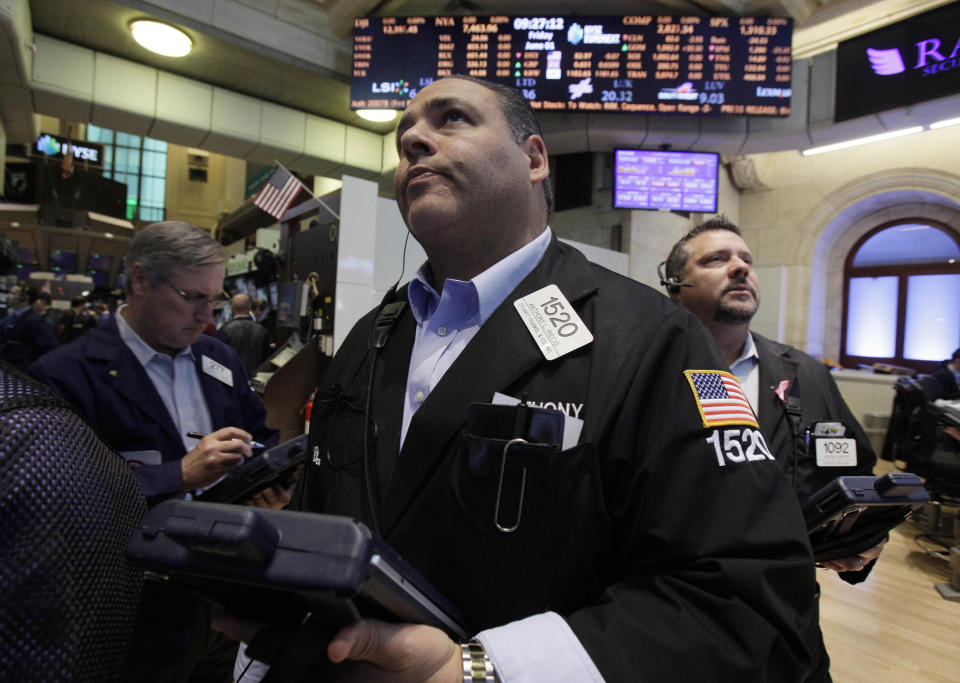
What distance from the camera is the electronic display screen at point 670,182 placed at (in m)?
6.36

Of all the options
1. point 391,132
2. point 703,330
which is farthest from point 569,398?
point 391,132

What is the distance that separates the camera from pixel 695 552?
2.40 ft

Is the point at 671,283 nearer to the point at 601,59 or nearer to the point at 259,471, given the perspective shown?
the point at 259,471

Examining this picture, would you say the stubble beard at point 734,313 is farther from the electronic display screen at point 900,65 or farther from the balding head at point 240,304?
the electronic display screen at point 900,65

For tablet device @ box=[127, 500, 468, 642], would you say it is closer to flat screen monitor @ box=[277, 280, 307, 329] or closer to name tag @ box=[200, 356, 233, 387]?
name tag @ box=[200, 356, 233, 387]

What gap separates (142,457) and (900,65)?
7.11 meters

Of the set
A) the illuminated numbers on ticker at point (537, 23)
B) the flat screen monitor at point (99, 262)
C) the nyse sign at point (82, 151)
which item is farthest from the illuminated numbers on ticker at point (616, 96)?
the flat screen monitor at point (99, 262)

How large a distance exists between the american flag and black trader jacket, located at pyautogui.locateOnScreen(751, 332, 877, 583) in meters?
4.23

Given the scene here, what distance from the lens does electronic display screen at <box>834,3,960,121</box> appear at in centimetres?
497

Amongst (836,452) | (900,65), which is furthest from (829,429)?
(900,65)

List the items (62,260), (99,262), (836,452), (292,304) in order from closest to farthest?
(836,452), (292,304), (62,260), (99,262)

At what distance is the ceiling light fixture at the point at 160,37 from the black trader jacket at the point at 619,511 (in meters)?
5.85

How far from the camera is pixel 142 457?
1735 millimetres

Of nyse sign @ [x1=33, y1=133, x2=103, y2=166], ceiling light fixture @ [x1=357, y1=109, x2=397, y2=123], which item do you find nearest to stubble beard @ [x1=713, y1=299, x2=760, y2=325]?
ceiling light fixture @ [x1=357, y1=109, x2=397, y2=123]
